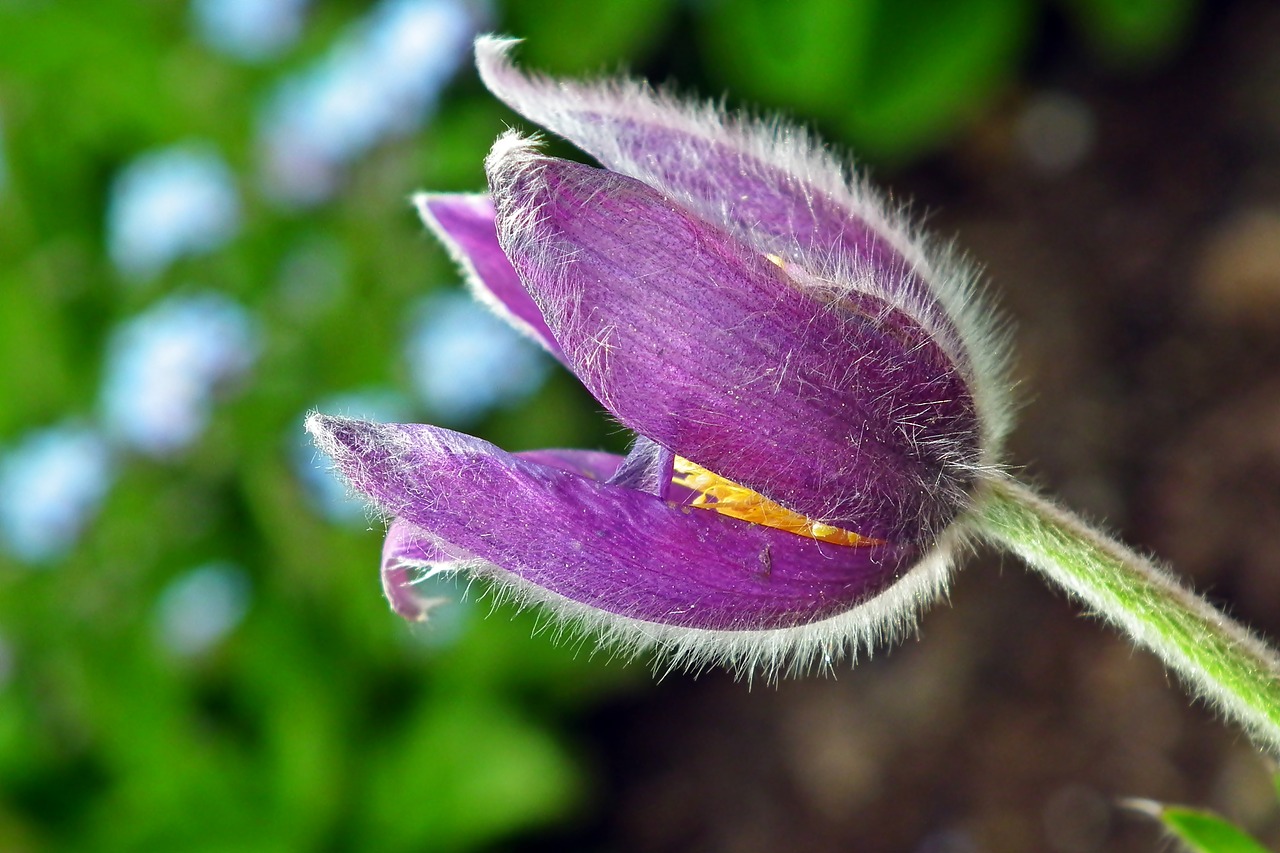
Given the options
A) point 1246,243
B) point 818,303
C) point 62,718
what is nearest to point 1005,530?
point 818,303

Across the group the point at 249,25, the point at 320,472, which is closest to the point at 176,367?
the point at 320,472

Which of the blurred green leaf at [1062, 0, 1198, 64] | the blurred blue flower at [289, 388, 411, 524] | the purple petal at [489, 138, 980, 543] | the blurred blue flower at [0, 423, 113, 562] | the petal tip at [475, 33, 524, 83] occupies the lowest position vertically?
the blurred blue flower at [0, 423, 113, 562]

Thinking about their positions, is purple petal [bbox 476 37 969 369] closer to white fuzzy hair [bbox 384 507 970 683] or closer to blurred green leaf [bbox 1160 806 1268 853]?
white fuzzy hair [bbox 384 507 970 683]

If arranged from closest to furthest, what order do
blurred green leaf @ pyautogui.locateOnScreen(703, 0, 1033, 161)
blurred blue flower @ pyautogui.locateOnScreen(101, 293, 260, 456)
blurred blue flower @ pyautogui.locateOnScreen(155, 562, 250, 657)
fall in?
1. blurred blue flower @ pyautogui.locateOnScreen(101, 293, 260, 456)
2. blurred blue flower @ pyautogui.locateOnScreen(155, 562, 250, 657)
3. blurred green leaf @ pyautogui.locateOnScreen(703, 0, 1033, 161)

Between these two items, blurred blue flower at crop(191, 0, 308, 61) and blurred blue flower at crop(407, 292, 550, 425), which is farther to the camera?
blurred blue flower at crop(191, 0, 308, 61)

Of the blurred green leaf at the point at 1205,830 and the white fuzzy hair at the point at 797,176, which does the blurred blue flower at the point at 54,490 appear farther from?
the blurred green leaf at the point at 1205,830

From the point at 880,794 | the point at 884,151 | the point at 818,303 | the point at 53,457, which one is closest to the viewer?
the point at 818,303

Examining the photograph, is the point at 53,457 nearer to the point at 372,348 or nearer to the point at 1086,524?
the point at 372,348

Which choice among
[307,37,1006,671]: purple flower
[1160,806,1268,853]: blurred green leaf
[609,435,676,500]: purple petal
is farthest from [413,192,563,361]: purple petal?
[1160,806,1268,853]: blurred green leaf
